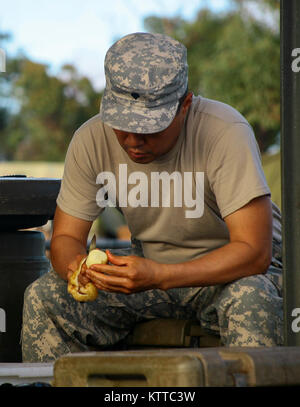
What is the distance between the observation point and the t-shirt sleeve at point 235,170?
10.1ft

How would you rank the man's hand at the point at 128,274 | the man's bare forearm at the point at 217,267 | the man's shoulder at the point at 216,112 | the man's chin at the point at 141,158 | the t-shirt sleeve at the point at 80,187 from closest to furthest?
the man's hand at the point at 128,274 → the man's bare forearm at the point at 217,267 → the man's chin at the point at 141,158 → the man's shoulder at the point at 216,112 → the t-shirt sleeve at the point at 80,187

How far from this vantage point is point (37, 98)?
1734 inches

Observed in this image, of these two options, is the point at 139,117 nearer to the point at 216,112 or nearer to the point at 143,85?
the point at 143,85

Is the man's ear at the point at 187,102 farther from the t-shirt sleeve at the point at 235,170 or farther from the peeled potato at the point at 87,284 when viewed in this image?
the peeled potato at the point at 87,284

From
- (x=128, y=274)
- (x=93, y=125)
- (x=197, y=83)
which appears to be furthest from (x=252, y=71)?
(x=128, y=274)

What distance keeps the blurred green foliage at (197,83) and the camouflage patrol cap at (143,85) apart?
18.5 m

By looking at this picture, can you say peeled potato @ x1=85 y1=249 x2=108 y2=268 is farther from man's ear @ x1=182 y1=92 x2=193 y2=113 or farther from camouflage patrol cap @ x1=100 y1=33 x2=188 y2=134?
man's ear @ x1=182 y1=92 x2=193 y2=113

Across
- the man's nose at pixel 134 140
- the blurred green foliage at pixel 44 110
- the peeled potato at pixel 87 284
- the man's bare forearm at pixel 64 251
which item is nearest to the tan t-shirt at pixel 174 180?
the man's bare forearm at pixel 64 251

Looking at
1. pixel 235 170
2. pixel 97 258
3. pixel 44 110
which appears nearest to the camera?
pixel 97 258

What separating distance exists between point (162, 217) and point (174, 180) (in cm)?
16

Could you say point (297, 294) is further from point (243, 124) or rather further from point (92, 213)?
point (92, 213)

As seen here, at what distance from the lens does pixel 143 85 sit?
3.05m

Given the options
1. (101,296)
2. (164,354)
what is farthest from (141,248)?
(164,354)

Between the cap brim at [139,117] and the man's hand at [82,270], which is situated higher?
the cap brim at [139,117]
